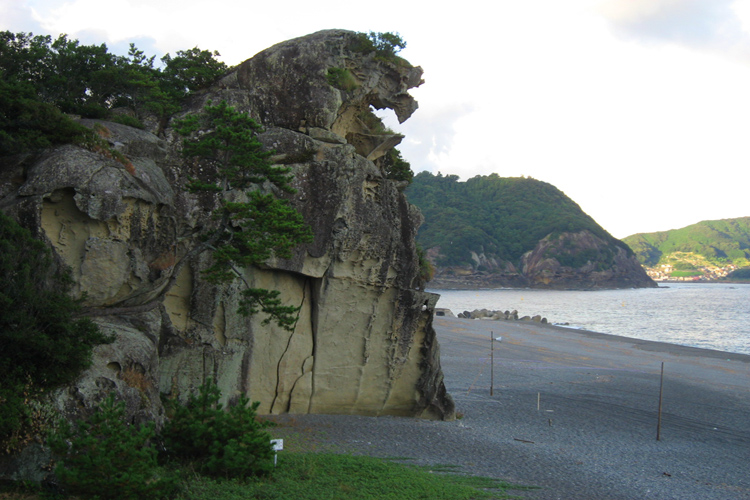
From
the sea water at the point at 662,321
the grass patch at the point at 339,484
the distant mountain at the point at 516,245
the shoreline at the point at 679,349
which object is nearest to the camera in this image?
the grass patch at the point at 339,484

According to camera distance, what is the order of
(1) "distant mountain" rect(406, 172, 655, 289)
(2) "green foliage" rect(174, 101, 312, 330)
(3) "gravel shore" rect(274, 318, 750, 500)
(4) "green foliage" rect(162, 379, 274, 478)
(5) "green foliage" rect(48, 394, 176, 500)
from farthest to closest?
(1) "distant mountain" rect(406, 172, 655, 289), (3) "gravel shore" rect(274, 318, 750, 500), (2) "green foliage" rect(174, 101, 312, 330), (4) "green foliage" rect(162, 379, 274, 478), (5) "green foliage" rect(48, 394, 176, 500)

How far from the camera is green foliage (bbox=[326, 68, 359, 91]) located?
62.0ft

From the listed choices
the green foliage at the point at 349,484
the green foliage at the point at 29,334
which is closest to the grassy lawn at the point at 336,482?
the green foliage at the point at 349,484

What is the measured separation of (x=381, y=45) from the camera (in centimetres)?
2028

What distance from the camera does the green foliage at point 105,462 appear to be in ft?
26.0

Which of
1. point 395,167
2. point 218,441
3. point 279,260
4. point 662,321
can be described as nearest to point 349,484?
point 218,441

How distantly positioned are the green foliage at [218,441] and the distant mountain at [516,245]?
129 metres

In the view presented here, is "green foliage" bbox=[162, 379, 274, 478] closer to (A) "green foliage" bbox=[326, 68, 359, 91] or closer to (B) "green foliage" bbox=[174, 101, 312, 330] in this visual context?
(B) "green foliage" bbox=[174, 101, 312, 330]

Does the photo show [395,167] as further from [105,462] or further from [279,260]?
[105,462]

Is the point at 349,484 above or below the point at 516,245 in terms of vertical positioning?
below

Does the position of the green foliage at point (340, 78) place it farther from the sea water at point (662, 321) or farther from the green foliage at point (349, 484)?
the sea water at point (662, 321)

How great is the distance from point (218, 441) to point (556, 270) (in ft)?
489

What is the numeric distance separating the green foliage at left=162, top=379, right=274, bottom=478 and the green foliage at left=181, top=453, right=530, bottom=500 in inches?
11.5

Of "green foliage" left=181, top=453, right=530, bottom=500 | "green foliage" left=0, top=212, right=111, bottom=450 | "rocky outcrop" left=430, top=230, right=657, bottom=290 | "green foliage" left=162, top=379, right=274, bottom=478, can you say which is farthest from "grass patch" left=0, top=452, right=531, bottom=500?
"rocky outcrop" left=430, top=230, right=657, bottom=290
